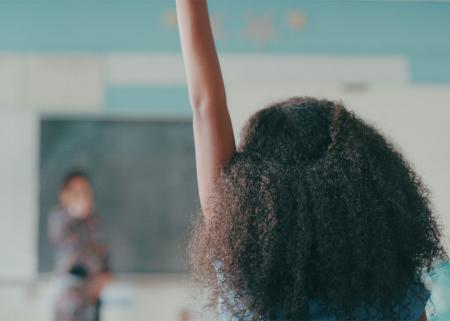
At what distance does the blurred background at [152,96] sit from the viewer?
13.5ft

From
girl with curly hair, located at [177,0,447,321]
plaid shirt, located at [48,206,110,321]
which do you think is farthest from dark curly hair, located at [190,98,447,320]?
plaid shirt, located at [48,206,110,321]

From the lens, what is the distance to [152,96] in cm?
421

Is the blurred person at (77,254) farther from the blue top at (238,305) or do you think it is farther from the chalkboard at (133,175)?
the blue top at (238,305)

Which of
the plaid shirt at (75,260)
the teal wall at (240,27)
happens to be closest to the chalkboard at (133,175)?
the plaid shirt at (75,260)

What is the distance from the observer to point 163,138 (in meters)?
4.18

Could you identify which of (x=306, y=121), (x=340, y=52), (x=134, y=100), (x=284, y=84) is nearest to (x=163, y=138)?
(x=134, y=100)

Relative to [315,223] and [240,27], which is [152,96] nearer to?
[240,27]

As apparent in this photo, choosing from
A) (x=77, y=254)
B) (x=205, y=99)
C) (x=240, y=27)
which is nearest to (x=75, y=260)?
(x=77, y=254)

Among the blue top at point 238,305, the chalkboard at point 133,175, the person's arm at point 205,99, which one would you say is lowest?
the blue top at point 238,305

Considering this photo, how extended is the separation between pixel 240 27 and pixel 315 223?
3.45m

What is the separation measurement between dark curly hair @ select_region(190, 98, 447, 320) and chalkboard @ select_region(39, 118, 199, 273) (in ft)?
10.9

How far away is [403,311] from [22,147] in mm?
3573

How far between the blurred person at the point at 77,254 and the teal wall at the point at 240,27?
79 centimetres

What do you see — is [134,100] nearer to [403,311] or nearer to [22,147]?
[22,147]
